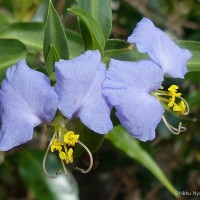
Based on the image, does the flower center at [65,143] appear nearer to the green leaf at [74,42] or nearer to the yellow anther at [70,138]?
the yellow anther at [70,138]

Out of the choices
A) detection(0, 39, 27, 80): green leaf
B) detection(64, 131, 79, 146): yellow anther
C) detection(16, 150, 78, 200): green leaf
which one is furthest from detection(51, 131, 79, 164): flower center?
detection(16, 150, 78, 200): green leaf

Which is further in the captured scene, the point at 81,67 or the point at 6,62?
the point at 6,62

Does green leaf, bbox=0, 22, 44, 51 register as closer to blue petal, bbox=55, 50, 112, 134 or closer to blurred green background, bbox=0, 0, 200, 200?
Result: blurred green background, bbox=0, 0, 200, 200

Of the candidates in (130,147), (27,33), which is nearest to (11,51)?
(27,33)

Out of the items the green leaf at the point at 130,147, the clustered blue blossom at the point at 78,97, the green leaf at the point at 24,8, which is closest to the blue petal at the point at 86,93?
the clustered blue blossom at the point at 78,97

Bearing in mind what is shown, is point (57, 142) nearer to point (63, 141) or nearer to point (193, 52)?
point (63, 141)

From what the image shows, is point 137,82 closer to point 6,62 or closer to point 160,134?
point 6,62

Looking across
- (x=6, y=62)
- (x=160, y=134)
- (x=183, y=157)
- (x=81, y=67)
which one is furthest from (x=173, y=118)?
(x=81, y=67)
